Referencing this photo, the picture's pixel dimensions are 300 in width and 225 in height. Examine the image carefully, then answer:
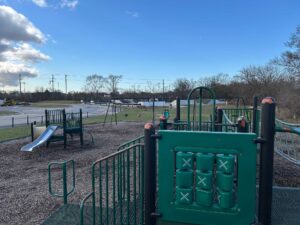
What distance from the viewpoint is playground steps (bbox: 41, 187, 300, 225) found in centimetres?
304

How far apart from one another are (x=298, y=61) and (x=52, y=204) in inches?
780

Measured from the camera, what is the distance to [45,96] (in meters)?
77.6

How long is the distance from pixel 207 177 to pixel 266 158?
21.9 inches

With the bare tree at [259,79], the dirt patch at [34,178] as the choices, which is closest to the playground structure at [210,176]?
the dirt patch at [34,178]

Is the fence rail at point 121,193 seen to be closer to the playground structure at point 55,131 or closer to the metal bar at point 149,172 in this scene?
the metal bar at point 149,172

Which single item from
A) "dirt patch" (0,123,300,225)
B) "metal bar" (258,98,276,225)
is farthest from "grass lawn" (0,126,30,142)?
"metal bar" (258,98,276,225)

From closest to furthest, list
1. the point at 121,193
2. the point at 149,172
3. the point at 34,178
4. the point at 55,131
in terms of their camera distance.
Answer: the point at 149,172, the point at 121,193, the point at 34,178, the point at 55,131

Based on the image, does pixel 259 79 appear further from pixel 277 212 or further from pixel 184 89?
pixel 277 212

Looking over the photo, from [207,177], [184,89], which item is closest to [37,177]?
[207,177]

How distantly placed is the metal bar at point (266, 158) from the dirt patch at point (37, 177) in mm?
2741

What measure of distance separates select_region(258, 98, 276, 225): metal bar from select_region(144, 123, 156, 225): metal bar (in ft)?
3.27

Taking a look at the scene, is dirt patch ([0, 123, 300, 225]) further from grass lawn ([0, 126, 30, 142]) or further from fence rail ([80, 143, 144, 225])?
grass lawn ([0, 126, 30, 142])

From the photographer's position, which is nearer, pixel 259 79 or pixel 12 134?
pixel 12 134

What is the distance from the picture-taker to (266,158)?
2230mm
